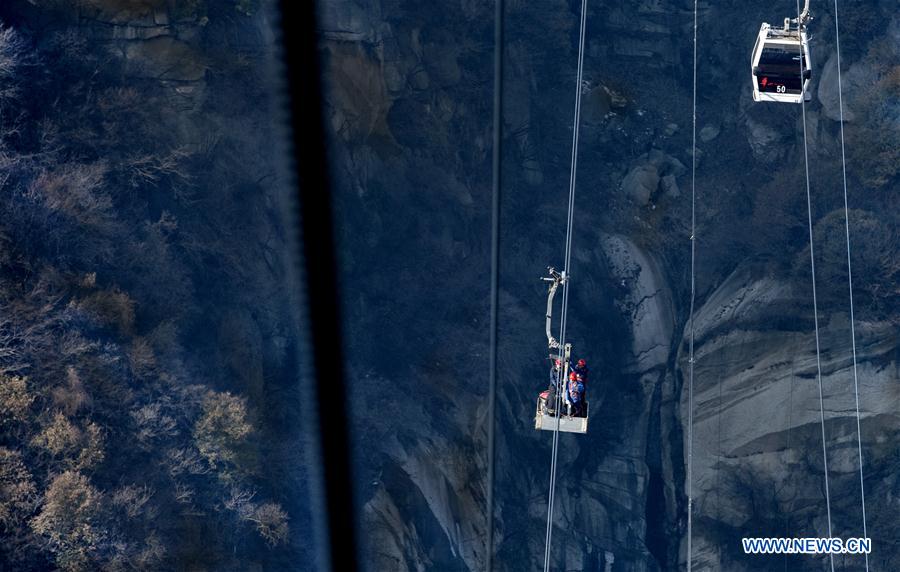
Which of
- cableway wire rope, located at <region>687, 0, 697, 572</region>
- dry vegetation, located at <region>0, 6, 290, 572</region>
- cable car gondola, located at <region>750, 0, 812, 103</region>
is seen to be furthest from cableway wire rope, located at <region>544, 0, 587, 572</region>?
dry vegetation, located at <region>0, 6, 290, 572</region>

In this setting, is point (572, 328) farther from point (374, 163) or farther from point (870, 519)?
point (870, 519)

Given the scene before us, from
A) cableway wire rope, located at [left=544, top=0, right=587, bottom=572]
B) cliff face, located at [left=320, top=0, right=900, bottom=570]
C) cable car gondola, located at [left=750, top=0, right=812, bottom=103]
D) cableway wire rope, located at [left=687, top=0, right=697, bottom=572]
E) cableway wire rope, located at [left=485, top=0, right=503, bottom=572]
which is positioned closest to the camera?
cable car gondola, located at [left=750, top=0, right=812, bottom=103]

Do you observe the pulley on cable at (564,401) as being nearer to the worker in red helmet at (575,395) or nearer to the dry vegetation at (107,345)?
the worker in red helmet at (575,395)

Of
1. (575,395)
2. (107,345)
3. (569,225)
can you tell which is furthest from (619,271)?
(107,345)

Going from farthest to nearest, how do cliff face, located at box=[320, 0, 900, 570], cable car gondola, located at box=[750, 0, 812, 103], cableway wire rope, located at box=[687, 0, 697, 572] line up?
1. cableway wire rope, located at box=[687, 0, 697, 572]
2. cliff face, located at box=[320, 0, 900, 570]
3. cable car gondola, located at box=[750, 0, 812, 103]

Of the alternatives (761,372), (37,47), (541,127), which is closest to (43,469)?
(37,47)

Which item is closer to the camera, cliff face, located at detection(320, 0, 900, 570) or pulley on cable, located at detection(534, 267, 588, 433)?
pulley on cable, located at detection(534, 267, 588, 433)

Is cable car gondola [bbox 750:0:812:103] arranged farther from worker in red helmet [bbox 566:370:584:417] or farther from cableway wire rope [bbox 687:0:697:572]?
worker in red helmet [bbox 566:370:584:417]
